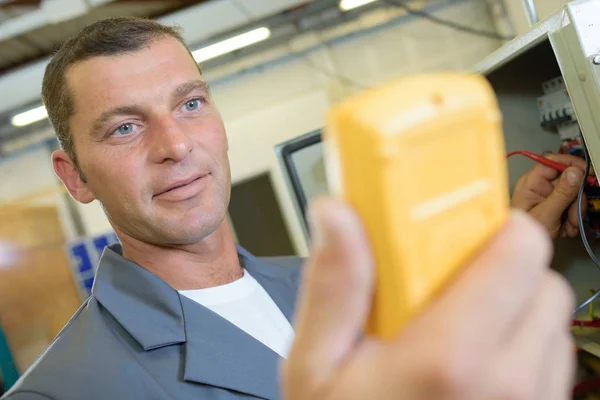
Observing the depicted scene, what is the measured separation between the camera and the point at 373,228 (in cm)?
28

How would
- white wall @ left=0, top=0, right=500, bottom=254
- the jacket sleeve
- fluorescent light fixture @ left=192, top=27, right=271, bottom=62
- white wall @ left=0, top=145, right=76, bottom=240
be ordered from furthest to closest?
white wall @ left=0, top=145, right=76, bottom=240, white wall @ left=0, top=0, right=500, bottom=254, fluorescent light fixture @ left=192, top=27, right=271, bottom=62, the jacket sleeve

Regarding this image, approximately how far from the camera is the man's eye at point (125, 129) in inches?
36.7

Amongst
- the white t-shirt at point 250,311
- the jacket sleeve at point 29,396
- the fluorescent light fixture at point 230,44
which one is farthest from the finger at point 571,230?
the fluorescent light fixture at point 230,44

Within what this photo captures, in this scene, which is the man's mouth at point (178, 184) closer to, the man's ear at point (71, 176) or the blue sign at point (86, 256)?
the man's ear at point (71, 176)

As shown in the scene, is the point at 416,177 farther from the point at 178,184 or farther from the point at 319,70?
the point at 319,70

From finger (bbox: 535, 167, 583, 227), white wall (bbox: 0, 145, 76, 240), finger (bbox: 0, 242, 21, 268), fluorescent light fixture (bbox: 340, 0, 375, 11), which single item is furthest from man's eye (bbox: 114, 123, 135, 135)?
white wall (bbox: 0, 145, 76, 240)

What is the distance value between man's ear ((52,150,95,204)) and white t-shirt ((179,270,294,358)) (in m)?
0.32

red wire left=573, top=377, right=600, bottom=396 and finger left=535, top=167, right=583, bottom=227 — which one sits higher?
finger left=535, top=167, right=583, bottom=227

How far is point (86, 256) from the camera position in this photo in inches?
145

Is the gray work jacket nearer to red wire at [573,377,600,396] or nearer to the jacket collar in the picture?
the jacket collar

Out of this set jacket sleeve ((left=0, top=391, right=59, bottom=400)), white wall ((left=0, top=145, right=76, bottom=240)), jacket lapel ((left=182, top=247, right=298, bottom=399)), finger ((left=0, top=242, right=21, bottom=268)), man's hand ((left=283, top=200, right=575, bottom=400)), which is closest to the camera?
man's hand ((left=283, top=200, right=575, bottom=400))

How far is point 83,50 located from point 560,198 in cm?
98

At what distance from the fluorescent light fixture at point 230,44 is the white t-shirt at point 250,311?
2.28m

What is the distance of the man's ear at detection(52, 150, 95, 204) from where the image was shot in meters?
1.04
